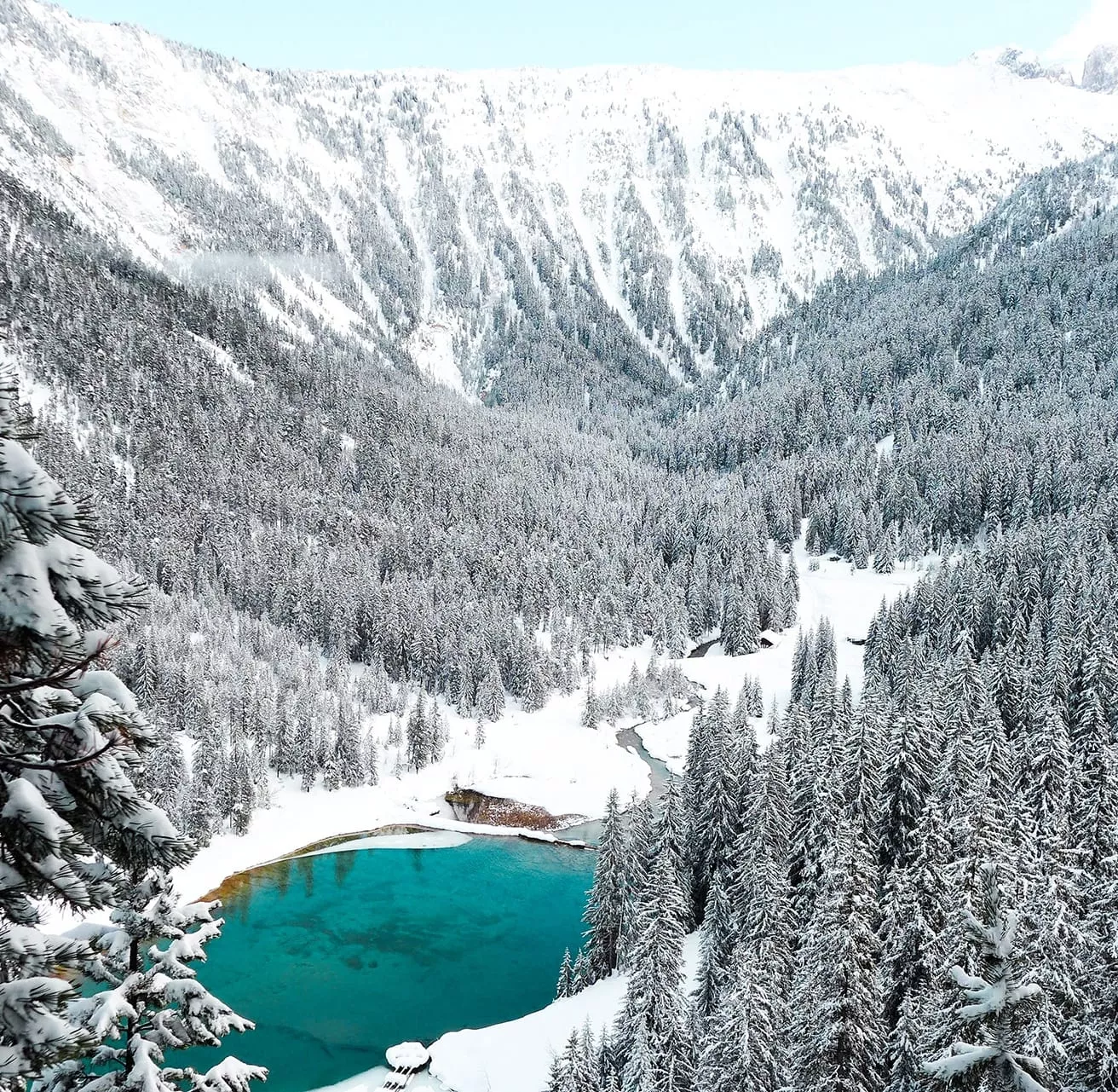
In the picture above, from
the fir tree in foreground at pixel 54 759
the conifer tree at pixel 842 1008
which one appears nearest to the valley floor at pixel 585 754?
the conifer tree at pixel 842 1008

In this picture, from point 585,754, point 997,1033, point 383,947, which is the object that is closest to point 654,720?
point 585,754

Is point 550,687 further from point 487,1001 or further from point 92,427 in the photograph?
point 92,427

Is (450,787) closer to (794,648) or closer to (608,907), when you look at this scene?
(608,907)

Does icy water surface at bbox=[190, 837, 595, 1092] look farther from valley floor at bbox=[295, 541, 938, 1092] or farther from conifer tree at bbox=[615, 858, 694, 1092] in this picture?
conifer tree at bbox=[615, 858, 694, 1092]

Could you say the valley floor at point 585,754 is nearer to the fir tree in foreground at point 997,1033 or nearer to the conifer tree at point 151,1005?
the fir tree in foreground at point 997,1033

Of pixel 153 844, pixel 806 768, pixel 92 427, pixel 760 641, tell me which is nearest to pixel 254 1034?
pixel 806 768

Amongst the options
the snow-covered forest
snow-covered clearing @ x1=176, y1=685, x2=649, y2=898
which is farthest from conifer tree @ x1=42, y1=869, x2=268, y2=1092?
snow-covered clearing @ x1=176, y1=685, x2=649, y2=898
